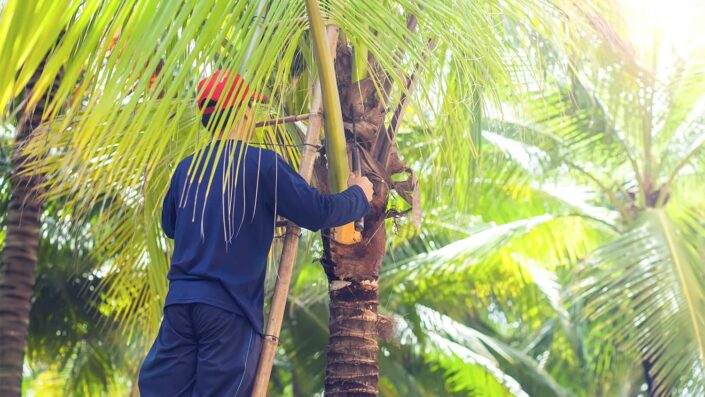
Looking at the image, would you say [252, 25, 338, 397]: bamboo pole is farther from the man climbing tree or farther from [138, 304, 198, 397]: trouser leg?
[138, 304, 198, 397]: trouser leg

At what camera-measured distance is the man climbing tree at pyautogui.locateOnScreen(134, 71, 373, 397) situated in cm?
339

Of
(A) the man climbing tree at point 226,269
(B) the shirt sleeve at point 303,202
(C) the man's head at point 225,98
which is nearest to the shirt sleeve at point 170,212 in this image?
(A) the man climbing tree at point 226,269

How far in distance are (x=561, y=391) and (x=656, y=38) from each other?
6.12 metres

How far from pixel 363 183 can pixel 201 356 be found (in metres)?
0.89

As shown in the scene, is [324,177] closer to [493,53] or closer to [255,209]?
[255,209]

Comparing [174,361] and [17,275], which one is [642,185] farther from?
[174,361]

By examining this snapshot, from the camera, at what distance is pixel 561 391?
14922mm

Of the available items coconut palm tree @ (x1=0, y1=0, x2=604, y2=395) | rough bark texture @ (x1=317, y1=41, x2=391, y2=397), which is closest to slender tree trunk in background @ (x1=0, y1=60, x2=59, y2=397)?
coconut palm tree @ (x1=0, y1=0, x2=604, y2=395)

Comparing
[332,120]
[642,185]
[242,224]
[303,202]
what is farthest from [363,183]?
[642,185]

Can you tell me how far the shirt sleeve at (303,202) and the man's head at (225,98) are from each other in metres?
0.21

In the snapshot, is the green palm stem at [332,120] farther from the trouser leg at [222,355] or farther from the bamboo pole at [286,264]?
the trouser leg at [222,355]

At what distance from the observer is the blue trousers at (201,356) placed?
3.36m

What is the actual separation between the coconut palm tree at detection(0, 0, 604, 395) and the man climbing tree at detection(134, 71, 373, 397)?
174 millimetres

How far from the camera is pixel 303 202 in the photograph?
3.44 m
